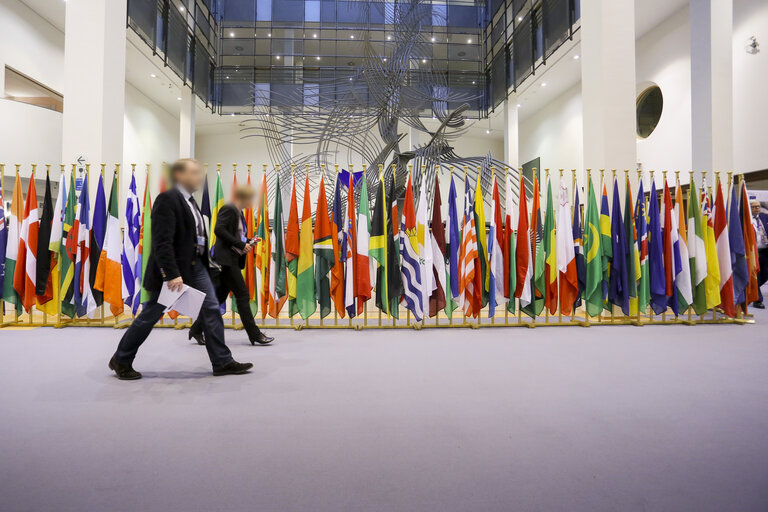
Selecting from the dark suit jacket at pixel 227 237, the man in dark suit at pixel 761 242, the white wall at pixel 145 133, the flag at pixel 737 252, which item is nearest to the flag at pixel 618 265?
the flag at pixel 737 252

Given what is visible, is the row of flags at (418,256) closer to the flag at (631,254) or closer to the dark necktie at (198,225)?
the flag at (631,254)

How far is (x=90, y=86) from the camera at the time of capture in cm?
538

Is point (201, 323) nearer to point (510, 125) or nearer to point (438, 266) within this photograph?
point (438, 266)

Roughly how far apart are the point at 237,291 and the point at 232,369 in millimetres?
963

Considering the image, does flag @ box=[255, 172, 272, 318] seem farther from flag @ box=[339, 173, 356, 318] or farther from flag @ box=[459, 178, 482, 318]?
flag @ box=[459, 178, 482, 318]

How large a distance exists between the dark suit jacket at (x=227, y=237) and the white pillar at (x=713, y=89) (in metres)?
6.73

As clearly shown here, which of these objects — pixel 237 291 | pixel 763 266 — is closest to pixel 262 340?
pixel 237 291

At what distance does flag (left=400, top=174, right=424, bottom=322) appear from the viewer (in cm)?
427

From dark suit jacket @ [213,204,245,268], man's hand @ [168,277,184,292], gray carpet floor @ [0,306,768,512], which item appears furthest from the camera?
dark suit jacket @ [213,204,245,268]

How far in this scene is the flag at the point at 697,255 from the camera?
4480 millimetres

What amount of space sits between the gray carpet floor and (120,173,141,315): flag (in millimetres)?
1091

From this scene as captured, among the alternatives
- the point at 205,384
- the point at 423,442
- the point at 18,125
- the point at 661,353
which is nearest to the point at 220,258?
the point at 205,384

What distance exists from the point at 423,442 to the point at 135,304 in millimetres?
3731

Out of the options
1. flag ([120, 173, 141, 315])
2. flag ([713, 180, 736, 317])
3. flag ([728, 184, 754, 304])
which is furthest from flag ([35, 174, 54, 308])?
flag ([728, 184, 754, 304])
